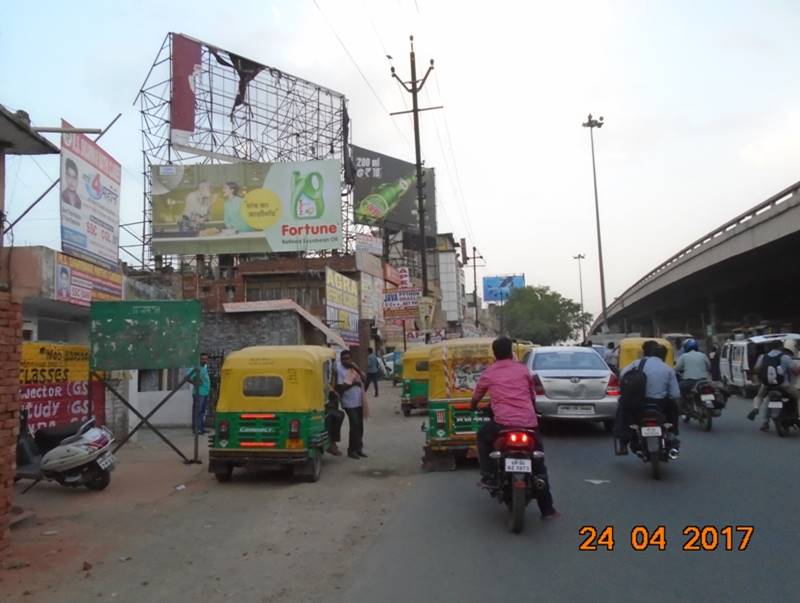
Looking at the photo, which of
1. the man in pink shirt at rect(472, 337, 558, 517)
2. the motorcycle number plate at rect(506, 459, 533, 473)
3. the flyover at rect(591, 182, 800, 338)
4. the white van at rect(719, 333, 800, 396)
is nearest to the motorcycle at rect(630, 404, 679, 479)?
the man in pink shirt at rect(472, 337, 558, 517)

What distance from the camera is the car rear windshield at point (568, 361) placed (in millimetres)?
13133

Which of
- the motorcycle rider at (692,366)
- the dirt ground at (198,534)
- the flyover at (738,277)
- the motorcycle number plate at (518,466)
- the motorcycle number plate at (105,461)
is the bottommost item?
the dirt ground at (198,534)

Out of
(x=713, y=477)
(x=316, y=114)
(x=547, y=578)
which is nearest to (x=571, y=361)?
(x=713, y=477)

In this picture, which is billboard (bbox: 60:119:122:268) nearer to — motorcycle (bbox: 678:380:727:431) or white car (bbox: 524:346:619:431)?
white car (bbox: 524:346:619:431)

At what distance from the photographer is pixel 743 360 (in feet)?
68.3

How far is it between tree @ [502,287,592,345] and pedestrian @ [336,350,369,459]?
265 feet

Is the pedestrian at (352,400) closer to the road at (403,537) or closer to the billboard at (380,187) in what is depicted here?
the road at (403,537)

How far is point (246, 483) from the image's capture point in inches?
395

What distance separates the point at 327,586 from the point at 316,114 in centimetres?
3893

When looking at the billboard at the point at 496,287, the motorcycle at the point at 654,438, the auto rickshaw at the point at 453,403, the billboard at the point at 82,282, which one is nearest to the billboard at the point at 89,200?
the billboard at the point at 82,282

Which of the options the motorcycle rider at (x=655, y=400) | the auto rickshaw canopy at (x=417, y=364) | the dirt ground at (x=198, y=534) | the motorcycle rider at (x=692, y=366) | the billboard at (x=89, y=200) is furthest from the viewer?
the auto rickshaw canopy at (x=417, y=364)

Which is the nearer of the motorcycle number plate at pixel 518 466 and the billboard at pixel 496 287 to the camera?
the motorcycle number plate at pixel 518 466

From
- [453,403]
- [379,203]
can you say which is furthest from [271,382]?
[379,203]

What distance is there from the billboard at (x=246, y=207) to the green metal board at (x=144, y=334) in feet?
85.6
